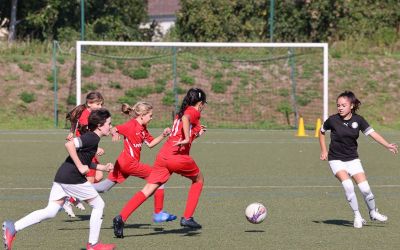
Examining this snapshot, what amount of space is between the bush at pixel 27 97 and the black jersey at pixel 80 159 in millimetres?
25100

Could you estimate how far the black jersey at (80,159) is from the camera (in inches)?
396

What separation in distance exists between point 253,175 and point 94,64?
19.3m

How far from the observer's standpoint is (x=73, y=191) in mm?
10109

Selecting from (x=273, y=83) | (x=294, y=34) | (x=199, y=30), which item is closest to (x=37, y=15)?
(x=199, y=30)

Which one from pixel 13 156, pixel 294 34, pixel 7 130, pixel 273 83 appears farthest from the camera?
pixel 294 34

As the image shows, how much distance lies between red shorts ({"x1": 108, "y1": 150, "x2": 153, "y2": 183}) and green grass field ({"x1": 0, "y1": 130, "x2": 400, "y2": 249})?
0.56 meters

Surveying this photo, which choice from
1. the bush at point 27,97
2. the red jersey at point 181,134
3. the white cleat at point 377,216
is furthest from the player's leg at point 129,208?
the bush at point 27,97

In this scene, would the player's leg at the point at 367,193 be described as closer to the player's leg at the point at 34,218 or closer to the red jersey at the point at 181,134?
the red jersey at the point at 181,134

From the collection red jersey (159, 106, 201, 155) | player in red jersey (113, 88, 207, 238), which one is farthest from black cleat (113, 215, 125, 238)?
red jersey (159, 106, 201, 155)

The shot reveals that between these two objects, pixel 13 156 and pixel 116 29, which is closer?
pixel 13 156

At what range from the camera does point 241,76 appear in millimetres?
36812

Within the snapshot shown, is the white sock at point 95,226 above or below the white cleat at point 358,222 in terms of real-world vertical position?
above

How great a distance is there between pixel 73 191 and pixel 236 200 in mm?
4764

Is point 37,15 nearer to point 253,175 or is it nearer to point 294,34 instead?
point 294,34
